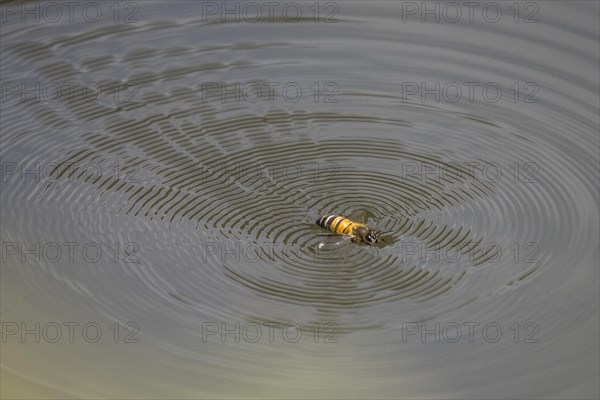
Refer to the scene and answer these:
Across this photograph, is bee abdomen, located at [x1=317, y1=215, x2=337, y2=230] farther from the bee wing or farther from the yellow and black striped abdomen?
the bee wing

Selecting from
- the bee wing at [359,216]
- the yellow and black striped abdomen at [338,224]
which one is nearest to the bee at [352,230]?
the yellow and black striped abdomen at [338,224]

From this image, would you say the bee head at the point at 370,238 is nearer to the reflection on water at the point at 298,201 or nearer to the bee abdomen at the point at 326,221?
the reflection on water at the point at 298,201

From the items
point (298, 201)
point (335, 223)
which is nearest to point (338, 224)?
point (335, 223)

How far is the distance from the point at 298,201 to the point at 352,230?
417 mm

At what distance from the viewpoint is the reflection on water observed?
3.88 metres

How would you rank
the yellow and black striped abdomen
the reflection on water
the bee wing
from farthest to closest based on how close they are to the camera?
the bee wing → the yellow and black striped abdomen → the reflection on water

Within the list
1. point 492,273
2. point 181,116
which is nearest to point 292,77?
point 181,116

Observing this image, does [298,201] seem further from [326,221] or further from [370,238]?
[370,238]

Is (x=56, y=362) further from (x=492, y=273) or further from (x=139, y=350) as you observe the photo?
(x=492, y=273)

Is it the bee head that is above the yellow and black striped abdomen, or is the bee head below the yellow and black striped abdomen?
below

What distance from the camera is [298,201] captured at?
4.61 meters

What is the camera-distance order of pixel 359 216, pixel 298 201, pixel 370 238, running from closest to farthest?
pixel 370 238, pixel 359 216, pixel 298 201

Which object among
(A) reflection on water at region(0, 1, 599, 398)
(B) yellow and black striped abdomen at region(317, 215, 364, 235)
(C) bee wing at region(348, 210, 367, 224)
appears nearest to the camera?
(A) reflection on water at region(0, 1, 599, 398)

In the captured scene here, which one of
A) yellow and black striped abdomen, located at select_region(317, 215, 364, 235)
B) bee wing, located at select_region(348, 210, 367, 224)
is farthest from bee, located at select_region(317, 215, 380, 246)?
bee wing, located at select_region(348, 210, 367, 224)
